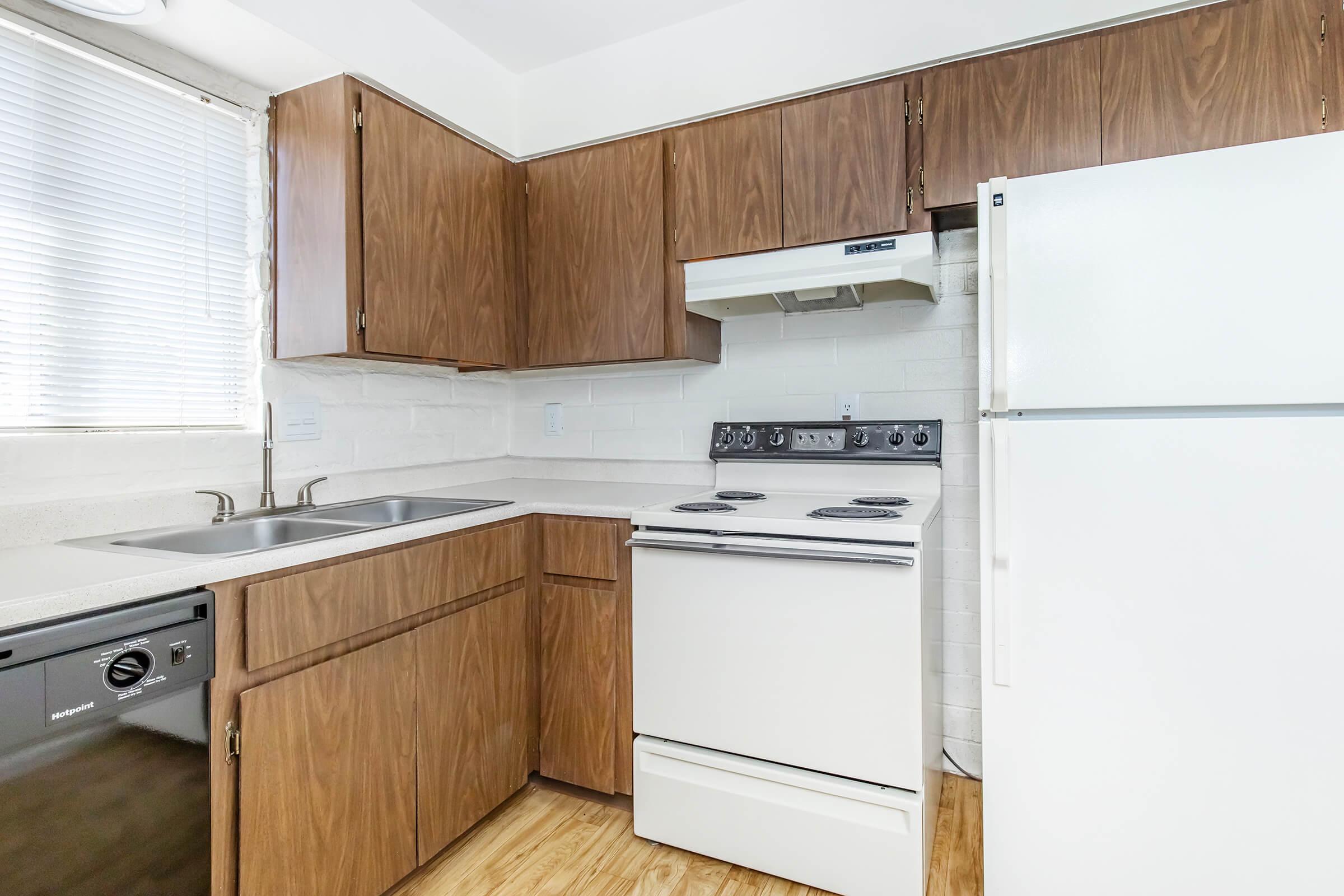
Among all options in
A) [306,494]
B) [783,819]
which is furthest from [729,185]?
[783,819]

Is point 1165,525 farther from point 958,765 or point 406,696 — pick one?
point 406,696

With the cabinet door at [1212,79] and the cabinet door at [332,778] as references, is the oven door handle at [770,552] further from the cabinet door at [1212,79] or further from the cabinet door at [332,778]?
the cabinet door at [1212,79]

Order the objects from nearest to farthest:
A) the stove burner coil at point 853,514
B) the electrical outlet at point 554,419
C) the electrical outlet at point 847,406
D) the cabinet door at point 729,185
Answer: the stove burner coil at point 853,514
the cabinet door at point 729,185
the electrical outlet at point 847,406
the electrical outlet at point 554,419

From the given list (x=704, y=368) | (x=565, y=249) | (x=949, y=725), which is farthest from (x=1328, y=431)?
(x=565, y=249)

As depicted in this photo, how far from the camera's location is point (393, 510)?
7.23 ft

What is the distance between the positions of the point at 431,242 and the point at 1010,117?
1.72 metres

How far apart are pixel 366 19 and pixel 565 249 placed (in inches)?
34.0

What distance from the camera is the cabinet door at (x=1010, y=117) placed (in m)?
1.71

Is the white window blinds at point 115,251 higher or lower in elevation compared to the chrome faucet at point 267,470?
higher

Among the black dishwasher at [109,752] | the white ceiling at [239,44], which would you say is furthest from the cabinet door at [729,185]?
the black dishwasher at [109,752]

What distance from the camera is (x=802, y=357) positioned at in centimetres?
234

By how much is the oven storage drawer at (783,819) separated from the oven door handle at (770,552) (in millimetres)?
549

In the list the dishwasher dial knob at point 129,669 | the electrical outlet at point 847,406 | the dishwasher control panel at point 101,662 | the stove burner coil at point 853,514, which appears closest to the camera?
the dishwasher control panel at point 101,662

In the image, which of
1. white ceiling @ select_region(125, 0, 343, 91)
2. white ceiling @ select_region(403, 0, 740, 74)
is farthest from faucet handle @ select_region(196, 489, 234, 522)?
white ceiling @ select_region(403, 0, 740, 74)
